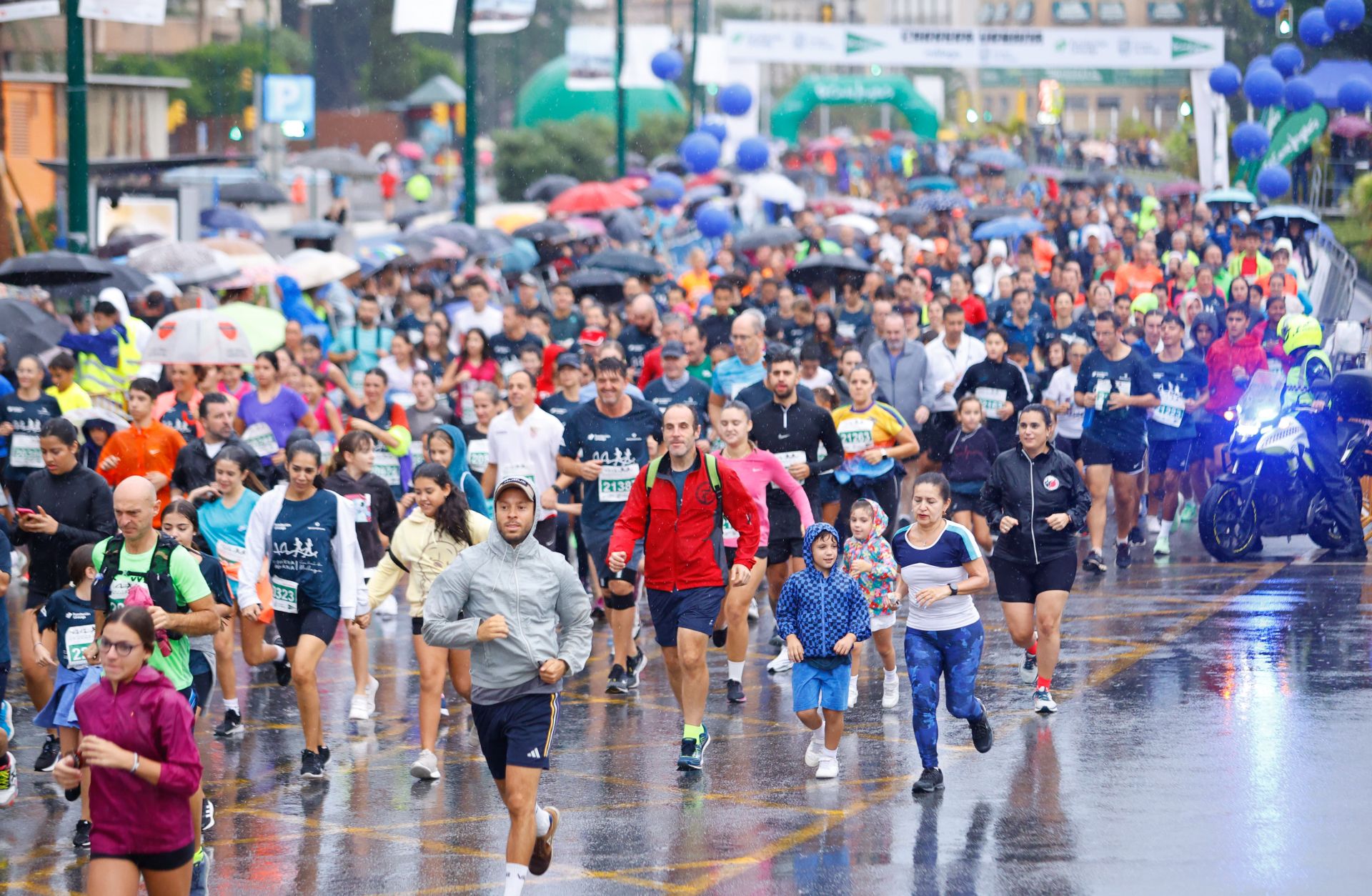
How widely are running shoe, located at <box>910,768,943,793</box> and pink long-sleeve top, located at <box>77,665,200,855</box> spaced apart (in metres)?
3.73

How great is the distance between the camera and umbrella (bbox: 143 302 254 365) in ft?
45.2

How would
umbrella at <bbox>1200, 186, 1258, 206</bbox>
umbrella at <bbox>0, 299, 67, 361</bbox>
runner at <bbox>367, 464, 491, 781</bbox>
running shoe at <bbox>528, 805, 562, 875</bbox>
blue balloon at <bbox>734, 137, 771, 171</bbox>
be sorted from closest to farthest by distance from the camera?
running shoe at <bbox>528, 805, 562, 875</bbox>
runner at <bbox>367, 464, 491, 781</bbox>
umbrella at <bbox>0, 299, 67, 361</bbox>
umbrella at <bbox>1200, 186, 1258, 206</bbox>
blue balloon at <bbox>734, 137, 771, 171</bbox>

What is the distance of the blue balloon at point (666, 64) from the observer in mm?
41656

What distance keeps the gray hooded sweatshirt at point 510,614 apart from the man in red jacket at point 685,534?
5.95 feet

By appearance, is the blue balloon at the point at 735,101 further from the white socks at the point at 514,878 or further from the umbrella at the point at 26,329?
the white socks at the point at 514,878

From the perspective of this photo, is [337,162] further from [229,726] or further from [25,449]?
[229,726]

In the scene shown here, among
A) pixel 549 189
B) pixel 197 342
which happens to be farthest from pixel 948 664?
pixel 549 189

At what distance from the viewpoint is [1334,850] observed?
7727 mm

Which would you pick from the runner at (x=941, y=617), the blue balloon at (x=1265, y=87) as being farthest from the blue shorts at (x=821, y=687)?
the blue balloon at (x=1265, y=87)

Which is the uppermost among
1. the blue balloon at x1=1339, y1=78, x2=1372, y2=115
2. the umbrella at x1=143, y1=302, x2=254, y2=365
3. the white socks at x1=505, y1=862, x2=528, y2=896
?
the blue balloon at x1=1339, y1=78, x2=1372, y2=115

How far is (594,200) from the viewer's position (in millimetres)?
29484

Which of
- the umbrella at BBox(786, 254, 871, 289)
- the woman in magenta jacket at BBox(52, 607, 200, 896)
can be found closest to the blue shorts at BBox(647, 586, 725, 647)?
the woman in magenta jacket at BBox(52, 607, 200, 896)

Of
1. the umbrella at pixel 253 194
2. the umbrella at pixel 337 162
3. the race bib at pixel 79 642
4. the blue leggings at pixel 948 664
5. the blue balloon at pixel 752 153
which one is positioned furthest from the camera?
the umbrella at pixel 337 162

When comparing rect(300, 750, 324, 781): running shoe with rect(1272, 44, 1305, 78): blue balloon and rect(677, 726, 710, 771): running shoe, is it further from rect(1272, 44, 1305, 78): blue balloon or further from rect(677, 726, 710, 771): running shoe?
rect(1272, 44, 1305, 78): blue balloon
